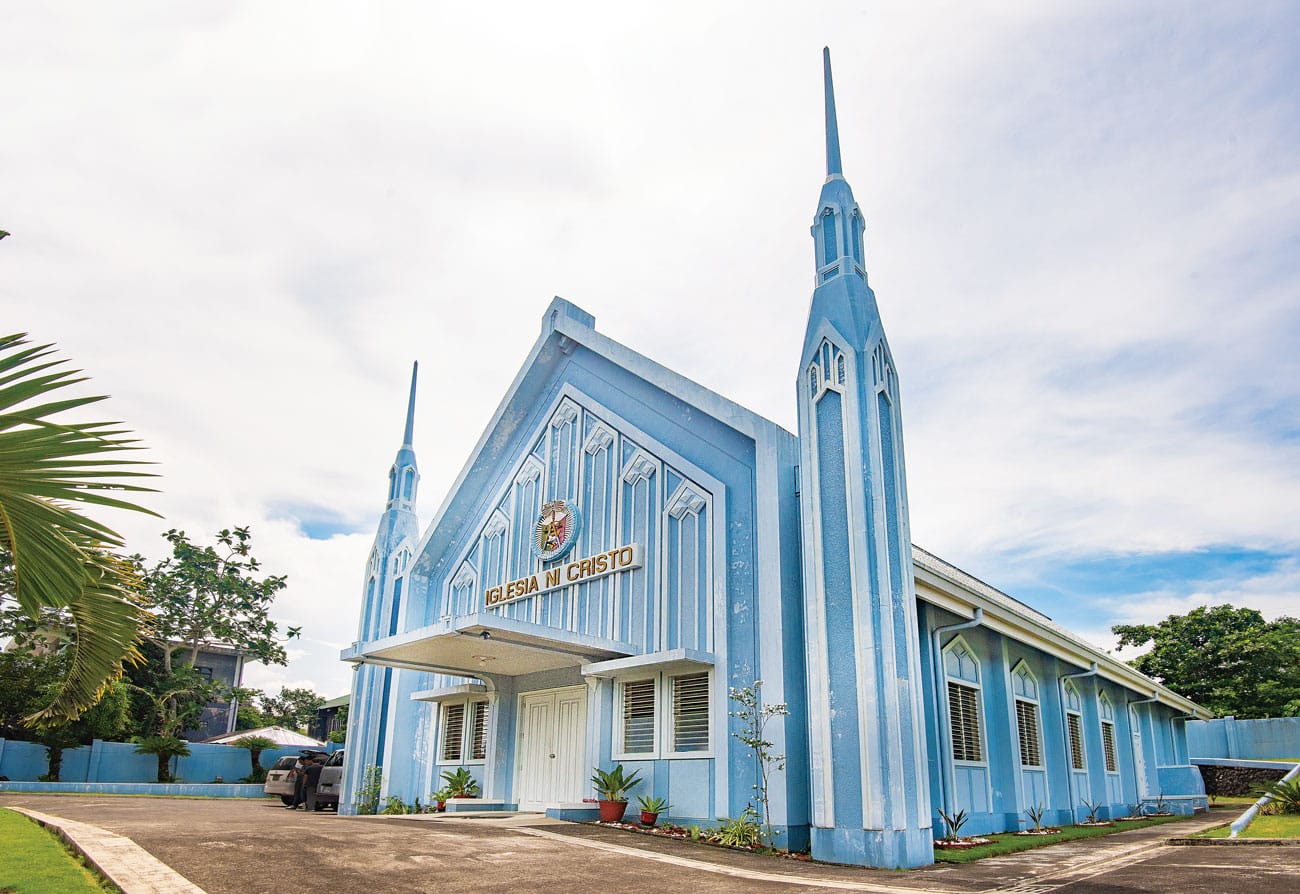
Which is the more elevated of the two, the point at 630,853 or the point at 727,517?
the point at 727,517

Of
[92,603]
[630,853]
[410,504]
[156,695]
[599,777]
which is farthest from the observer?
[156,695]

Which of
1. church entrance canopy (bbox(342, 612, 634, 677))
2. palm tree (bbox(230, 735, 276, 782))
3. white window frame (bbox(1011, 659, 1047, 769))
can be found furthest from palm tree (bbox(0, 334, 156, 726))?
palm tree (bbox(230, 735, 276, 782))

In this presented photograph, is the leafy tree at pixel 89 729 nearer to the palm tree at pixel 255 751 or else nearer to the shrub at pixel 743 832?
the palm tree at pixel 255 751

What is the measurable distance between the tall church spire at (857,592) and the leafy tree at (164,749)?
26418 mm

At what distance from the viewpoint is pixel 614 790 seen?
43.1ft

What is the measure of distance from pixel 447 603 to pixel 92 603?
14392mm

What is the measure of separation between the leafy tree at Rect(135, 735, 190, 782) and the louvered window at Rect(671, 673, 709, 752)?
23.7 m

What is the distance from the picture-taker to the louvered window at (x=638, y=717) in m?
13.6

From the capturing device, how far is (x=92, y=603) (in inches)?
211

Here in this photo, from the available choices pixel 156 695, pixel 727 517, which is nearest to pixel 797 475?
pixel 727 517

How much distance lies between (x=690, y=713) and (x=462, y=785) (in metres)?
5.96

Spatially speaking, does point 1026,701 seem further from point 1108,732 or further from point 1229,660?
point 1229,660

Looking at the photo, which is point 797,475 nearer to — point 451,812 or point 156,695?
point 451,812

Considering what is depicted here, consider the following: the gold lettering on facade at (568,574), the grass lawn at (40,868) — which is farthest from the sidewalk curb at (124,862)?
the gold lettering on facade at (568,574)
